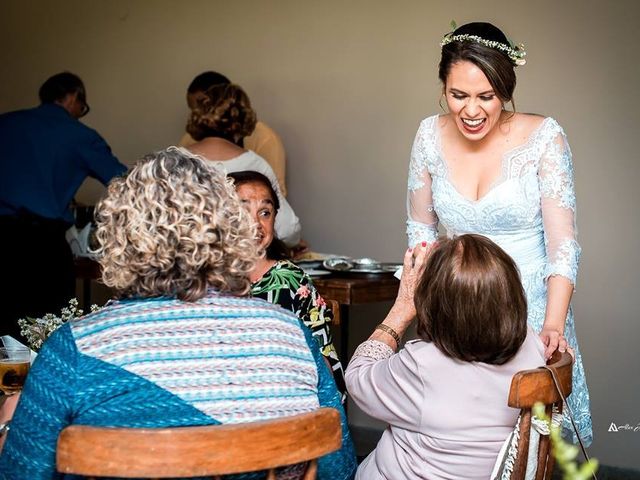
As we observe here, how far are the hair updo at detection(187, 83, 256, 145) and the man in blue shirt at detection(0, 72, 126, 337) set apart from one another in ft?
2.43

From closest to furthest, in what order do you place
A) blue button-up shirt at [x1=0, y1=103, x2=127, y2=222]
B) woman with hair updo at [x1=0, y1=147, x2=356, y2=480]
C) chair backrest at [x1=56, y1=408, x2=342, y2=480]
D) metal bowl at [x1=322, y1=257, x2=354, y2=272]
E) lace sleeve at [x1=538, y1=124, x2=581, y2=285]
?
1. chair backrest at [x1=56, y1=408, x2=342, y2=480]
2. woman with hair updo at [x1=0, y1=147, x2=356, y2=480]
3. lace sleeve at [x1=538, y1=124, x2=581, y2=285]
4. metal bowl at [x1=322, y1=257, x2=354, y2=272]
5. blue button-up shirt at [x1=0, y1=103, x2=127, y2=222]

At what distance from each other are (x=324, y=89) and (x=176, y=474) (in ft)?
13.1

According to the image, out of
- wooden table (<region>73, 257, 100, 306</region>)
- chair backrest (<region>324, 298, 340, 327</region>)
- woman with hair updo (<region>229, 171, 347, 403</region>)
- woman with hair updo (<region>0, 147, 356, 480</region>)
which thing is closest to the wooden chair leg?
woman with hair updo (<region>0, 147, 356, 480</region>)

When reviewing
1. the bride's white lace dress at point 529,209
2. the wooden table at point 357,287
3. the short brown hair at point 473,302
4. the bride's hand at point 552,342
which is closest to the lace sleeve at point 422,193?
the bride's white lace dress at point 529,209

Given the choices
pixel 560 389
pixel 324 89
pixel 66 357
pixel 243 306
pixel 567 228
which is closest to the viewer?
pixel 66 357

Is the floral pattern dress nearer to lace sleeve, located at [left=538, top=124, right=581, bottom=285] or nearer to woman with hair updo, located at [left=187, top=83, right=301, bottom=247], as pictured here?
lace sleeve, located at [left=538, top=124, right=581, bottom=285]

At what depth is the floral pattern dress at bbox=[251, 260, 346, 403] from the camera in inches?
107

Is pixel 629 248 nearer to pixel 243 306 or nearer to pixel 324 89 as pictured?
pixel 324 89

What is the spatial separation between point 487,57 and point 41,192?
2801 millimetres

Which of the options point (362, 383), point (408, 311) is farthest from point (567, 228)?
point (362, 383)

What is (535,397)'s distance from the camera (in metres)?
1.65

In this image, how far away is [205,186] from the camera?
162 cm

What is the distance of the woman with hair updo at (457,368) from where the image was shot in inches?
70.3

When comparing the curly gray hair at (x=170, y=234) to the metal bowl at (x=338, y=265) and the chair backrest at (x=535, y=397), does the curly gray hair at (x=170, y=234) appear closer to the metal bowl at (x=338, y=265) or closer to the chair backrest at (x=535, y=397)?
the chair backrest at (x=535, y=397)
